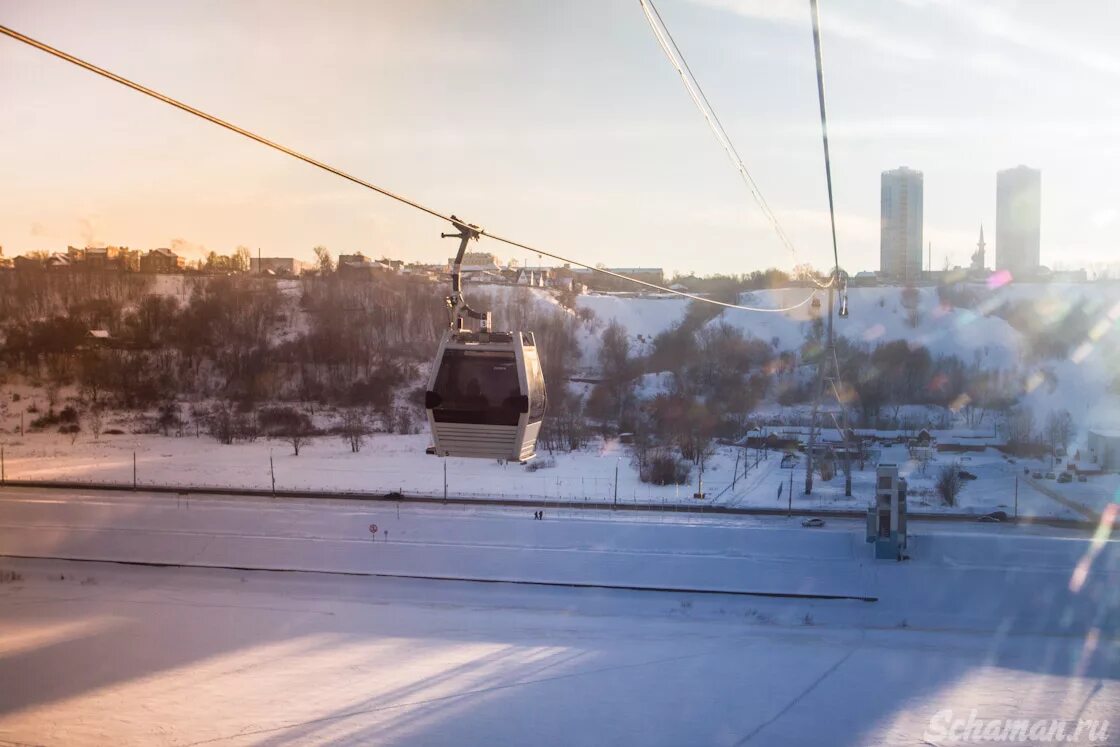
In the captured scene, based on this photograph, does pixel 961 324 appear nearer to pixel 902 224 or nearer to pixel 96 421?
pixel 902 224

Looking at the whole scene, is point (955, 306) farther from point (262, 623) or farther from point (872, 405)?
point (262, 623)

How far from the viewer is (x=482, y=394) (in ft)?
20.3

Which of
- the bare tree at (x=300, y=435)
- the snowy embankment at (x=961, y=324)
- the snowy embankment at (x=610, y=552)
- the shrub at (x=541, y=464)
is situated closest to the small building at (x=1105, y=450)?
the snowy embankment at (x=610, y=552)

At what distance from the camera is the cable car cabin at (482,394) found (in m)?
6.15

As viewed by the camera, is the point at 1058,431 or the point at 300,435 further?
the point at 300,435

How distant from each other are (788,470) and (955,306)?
39.4 m

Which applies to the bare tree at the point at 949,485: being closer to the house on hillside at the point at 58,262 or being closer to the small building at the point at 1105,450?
the small building at the point at 1105,450

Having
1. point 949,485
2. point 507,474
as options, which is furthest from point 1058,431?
point 507,474

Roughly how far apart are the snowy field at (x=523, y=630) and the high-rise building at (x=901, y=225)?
48113mm

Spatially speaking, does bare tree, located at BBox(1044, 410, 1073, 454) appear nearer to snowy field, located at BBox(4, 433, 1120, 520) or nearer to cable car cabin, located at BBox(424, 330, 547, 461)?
→ snowy field, located at BBox(4, 433, 1120, 520)

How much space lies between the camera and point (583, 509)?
19.2 meters

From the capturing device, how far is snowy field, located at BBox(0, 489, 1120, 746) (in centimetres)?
978

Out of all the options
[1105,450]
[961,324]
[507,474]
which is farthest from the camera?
[961,324]

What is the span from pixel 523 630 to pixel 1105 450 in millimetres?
19479
